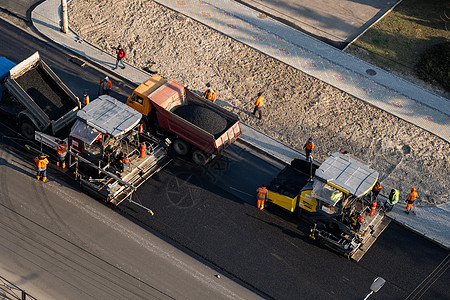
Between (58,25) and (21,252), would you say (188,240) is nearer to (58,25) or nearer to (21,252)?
(21,252)

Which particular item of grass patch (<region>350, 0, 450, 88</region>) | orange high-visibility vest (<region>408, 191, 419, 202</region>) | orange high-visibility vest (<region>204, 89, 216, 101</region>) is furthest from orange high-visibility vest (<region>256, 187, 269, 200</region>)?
grass patch (<region>350, 0, 450, 88</region>)

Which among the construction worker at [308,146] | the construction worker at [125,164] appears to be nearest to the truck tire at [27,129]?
the construction worker at [125,164]

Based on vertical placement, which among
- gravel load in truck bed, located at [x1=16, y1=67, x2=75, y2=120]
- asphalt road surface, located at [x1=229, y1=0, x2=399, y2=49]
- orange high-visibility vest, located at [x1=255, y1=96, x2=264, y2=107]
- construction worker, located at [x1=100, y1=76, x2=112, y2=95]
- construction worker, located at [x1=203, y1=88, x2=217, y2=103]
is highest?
asphalt road surface, located at [x1=229, y1=0, x2=399, y2=49]

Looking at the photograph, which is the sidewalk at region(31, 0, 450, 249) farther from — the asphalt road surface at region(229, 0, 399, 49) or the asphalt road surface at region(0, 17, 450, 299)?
the asphalt road surface at region(0, 17, 450, 299)

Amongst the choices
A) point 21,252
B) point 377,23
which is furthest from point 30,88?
point 377,23

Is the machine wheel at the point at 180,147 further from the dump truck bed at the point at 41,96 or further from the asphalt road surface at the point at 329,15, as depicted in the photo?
the asphalt road surface at the point at 329,15

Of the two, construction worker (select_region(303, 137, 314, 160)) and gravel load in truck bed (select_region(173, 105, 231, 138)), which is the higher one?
gravel load in truck bed (select_region(173, 105, 231, 138))

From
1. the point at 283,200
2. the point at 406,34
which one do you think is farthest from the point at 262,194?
the point at 406,34

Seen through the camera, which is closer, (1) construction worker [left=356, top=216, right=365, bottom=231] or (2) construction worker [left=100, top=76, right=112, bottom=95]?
(1) construction worker [left=356, top=216, right=365, bottom=231]
